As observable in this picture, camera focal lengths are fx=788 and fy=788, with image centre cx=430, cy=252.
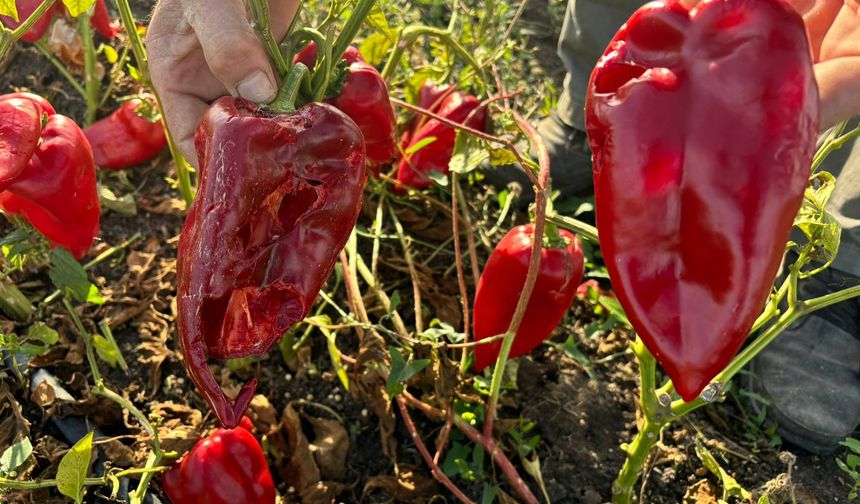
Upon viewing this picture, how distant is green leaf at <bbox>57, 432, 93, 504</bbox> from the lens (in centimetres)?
113

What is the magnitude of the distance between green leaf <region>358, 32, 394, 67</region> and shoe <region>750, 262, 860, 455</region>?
113cm

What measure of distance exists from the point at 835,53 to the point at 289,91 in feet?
2.37

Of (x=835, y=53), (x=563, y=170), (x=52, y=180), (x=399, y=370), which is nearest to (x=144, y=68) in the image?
(x=52, y=180)

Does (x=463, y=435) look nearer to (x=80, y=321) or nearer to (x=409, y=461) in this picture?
(x=409, y=461)

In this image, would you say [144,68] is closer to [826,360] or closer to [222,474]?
[222,474]

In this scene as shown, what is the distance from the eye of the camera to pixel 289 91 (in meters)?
1.08

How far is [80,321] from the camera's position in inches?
64.3

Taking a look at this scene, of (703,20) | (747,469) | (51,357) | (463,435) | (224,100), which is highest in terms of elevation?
(703,20)

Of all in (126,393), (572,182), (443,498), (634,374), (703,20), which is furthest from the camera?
(572,182)

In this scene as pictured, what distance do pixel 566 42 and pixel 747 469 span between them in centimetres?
118

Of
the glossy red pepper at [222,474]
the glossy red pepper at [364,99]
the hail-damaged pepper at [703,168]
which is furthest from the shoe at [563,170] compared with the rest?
the hail-damaged pepper at [703,168]

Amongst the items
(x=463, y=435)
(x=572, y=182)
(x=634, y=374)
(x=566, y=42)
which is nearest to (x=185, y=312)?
(x=463, y=435)

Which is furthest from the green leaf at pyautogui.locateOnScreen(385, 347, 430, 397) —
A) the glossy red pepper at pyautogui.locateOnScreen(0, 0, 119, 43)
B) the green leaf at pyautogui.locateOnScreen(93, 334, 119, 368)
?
the glossy red pepper at pyautogui.locateOnScreen(0, 0, 119, 43)

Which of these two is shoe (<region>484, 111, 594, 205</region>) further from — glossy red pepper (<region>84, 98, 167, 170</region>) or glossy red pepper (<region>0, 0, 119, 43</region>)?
glossy red pepper (<region>0, 0, 119, 43</region>)
